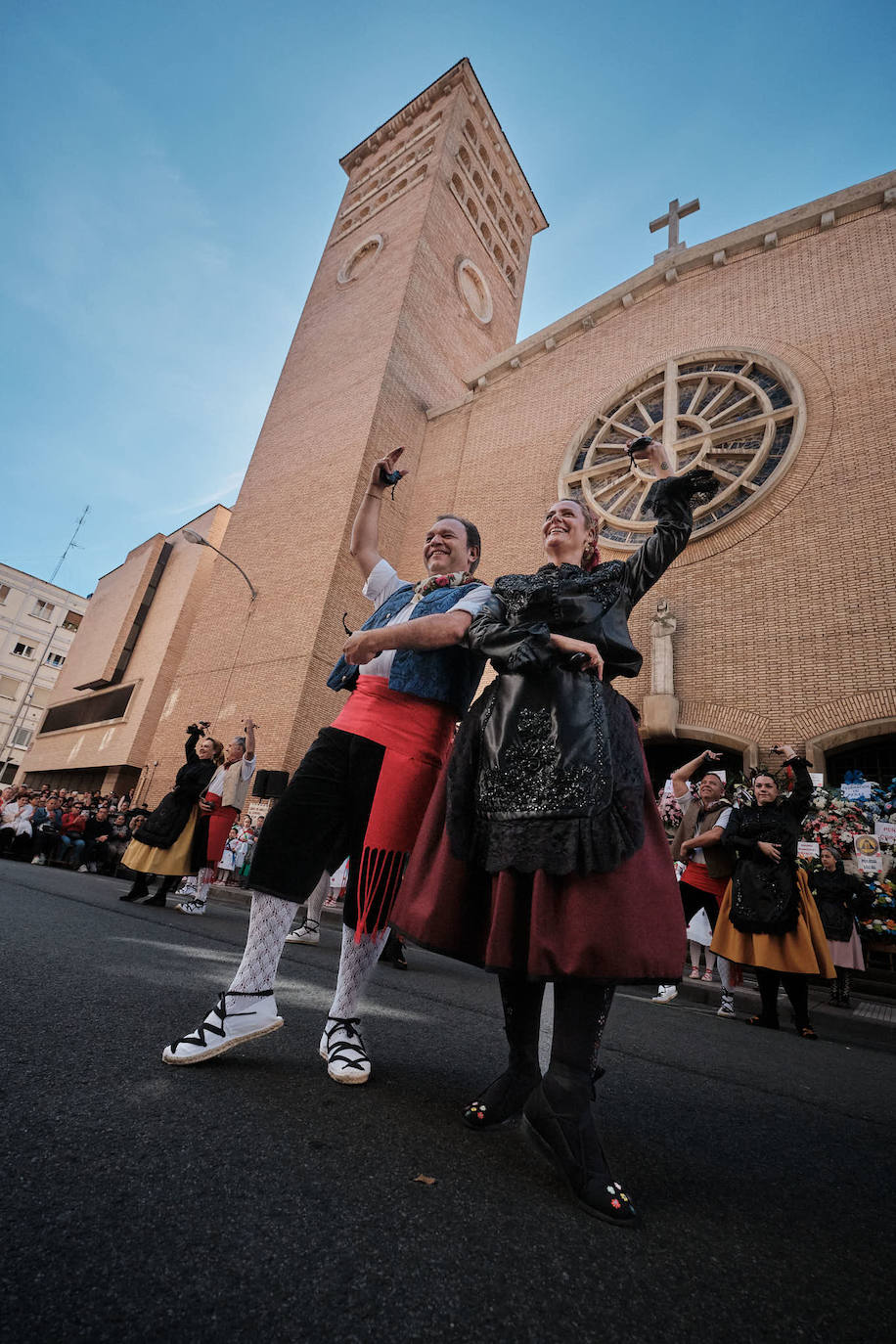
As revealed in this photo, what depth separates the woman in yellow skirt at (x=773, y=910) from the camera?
166 inches

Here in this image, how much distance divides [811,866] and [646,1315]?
7.21m

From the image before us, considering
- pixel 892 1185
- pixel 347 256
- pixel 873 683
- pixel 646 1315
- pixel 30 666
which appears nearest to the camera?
pixel 646 1315

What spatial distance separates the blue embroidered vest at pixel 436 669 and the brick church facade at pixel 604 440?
8156mm

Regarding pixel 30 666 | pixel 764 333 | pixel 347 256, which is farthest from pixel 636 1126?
pixel 30 666

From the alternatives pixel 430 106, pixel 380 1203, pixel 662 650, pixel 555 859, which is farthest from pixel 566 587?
pixel 430 106

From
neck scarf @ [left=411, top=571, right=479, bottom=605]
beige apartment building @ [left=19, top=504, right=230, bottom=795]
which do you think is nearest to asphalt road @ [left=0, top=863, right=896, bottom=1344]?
neck scarf @ [left=411, top=571, right=479, bottom=605]

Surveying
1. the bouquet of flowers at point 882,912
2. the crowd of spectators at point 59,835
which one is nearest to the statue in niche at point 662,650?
the bouquet of flowers at point 882,912

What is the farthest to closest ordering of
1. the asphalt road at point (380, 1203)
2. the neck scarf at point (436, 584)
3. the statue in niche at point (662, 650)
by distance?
1. the statue in niche at point (662, 650)
2. the neck scarf at point (436, 584)
3. the asphalt road at point (380, 1203)

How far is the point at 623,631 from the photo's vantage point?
1.84m

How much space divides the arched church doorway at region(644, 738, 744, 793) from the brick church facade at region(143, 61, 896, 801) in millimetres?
75

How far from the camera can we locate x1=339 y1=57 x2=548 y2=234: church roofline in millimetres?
21000

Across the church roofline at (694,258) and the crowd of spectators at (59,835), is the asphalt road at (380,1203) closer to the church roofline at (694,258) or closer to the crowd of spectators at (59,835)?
the crowd of spectators at (59,835)

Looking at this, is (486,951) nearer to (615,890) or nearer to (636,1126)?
(615,890)

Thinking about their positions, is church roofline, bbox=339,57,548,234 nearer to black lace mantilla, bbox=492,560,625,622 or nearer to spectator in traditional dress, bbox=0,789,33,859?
spectator in traditional dress, bbox=0,789,33,859
